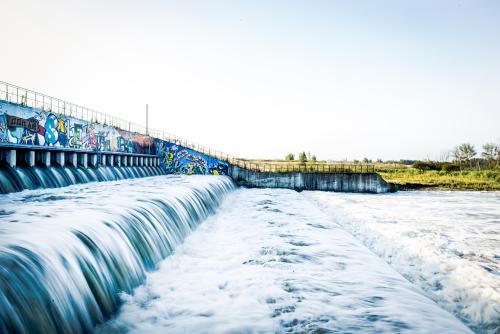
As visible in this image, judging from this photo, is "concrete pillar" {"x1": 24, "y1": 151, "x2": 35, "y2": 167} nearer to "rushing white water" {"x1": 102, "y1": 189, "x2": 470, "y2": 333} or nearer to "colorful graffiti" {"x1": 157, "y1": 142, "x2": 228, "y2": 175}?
"rushing white water" {"x1": 102, "y1": 189, "x2": 470, "y2": 333}

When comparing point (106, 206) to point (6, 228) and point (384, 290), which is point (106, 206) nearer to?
point (6, 228)

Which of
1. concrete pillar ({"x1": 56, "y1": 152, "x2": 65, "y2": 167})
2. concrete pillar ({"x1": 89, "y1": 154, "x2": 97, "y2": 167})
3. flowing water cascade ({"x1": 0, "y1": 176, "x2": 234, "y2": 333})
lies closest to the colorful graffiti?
concrete pillar ({"x1": 89, "y1": 154, "x2": 97, "y2": 167})

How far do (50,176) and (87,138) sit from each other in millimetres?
5935

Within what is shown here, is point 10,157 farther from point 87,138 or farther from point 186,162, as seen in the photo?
point 186,162

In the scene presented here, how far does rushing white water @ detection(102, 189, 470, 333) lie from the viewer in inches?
172

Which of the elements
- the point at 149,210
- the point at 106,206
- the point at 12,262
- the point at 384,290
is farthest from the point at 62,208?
the point at 384,290

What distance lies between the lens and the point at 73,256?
4488 mm

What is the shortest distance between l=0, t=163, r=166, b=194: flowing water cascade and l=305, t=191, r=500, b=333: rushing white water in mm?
13457

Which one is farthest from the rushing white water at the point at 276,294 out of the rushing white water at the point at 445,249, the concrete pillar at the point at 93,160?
the concrete pillar at the point at 93,160

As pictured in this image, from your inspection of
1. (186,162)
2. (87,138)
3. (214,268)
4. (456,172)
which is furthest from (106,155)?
(456,172)

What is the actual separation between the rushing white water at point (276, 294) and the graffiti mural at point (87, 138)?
1072cm

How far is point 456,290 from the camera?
6453mm

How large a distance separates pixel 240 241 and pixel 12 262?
5.96 meters

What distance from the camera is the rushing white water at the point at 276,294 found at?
4.36 m
